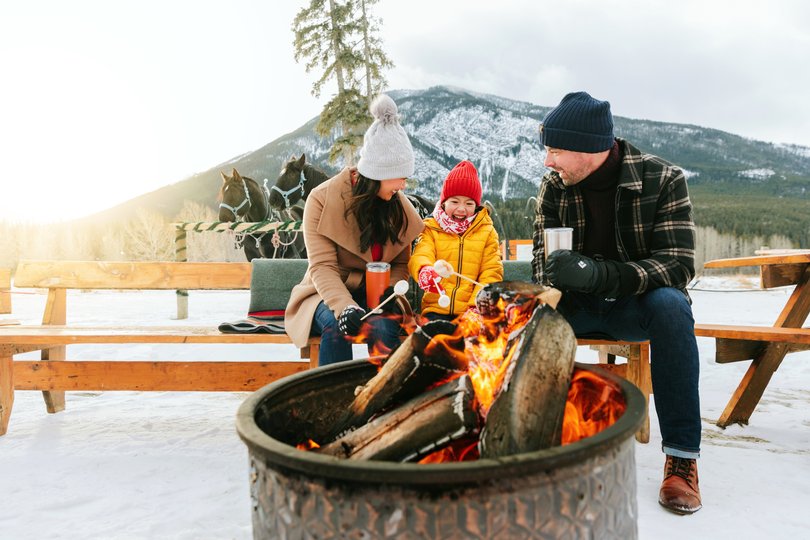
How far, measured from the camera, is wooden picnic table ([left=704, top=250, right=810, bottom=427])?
3244mm

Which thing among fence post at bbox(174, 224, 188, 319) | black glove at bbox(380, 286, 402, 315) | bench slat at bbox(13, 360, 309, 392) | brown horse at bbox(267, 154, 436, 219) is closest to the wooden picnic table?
black glove at bbox(380, 286, 402, 315)

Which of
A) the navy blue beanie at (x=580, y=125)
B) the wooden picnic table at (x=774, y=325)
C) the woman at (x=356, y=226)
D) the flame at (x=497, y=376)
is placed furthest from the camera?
the wooden picnic table at (x=774, y=325)

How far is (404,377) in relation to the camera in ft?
5.01

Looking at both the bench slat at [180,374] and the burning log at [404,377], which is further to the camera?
the bench slat at [180,374]

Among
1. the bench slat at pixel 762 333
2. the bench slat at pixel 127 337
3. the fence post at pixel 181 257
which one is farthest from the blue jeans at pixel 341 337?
the fence post at pixel 181 257

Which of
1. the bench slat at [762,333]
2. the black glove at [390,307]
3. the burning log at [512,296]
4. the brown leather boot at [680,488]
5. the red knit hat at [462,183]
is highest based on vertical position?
the red knit hat at [462,183]

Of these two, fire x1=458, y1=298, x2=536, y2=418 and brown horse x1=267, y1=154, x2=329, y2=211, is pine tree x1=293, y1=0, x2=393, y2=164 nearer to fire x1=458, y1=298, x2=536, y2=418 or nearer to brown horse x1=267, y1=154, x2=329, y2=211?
brown horse x1=267, y1=154, x2=329, y2=211

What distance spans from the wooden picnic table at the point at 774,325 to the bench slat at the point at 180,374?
2.93 m

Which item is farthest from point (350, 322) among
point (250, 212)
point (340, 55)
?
point (340, 55)

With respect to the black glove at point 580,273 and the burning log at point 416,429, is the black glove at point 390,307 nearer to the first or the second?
the black glove at point 580,273

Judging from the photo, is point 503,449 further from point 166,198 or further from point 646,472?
point 166,198

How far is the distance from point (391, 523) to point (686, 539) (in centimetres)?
162

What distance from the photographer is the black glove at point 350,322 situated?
2.56m

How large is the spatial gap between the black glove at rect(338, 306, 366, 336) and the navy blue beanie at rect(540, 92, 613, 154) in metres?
1.33
